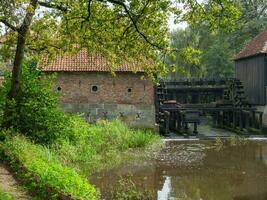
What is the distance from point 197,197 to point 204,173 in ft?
10.00

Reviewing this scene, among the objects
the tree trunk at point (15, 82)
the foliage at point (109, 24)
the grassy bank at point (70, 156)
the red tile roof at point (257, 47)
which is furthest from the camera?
the red tile roof at point (257, 47)

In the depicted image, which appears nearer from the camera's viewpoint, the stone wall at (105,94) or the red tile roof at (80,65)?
the red tile roof at (80,65)

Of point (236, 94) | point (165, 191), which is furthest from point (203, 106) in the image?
point (165, 191)

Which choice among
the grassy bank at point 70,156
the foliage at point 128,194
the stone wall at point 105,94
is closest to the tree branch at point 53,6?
the grassy bank at point 70,156

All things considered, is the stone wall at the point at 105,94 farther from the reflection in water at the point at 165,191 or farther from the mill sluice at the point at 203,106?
the reflection in water at the point at 165,191

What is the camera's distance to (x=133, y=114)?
22906mm

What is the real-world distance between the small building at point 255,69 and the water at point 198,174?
782 cm

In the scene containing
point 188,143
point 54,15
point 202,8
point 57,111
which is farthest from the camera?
point 188,143

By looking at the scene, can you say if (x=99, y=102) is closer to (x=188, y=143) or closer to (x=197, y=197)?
(x=188, y=143)

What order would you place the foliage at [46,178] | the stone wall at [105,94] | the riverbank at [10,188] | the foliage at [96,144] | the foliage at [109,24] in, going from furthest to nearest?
the stone wall at [105,94]
the foliage at [96,144]
the foliage at [109,24]
the foliage at [46,178]
the riverbank at [10,188]

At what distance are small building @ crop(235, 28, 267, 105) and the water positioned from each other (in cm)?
782

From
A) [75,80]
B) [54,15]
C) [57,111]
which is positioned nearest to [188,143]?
[75,80]

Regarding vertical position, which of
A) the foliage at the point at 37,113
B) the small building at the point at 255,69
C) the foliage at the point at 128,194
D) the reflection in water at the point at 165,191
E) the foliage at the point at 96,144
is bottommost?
the reflection in water at the point at 165,191

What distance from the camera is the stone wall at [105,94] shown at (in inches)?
902
